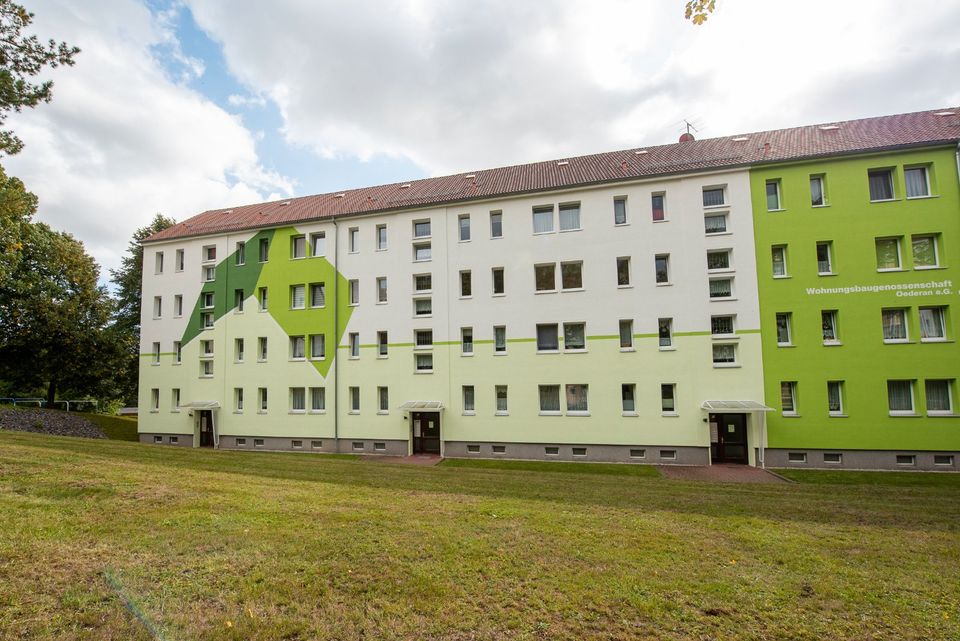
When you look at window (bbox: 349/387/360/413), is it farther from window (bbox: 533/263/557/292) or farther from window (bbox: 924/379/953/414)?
window (bbox: 924/379/953/414)

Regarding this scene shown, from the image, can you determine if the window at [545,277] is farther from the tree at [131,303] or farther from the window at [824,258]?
the tree at [131,303]

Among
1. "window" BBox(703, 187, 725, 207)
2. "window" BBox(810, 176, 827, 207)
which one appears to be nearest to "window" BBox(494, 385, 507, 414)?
"window" BBox(703, 187, 725, 207)

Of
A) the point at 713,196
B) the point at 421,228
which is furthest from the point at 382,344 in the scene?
the point at 713,196

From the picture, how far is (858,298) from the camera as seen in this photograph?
62.0ft

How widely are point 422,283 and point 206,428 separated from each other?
15.8 m

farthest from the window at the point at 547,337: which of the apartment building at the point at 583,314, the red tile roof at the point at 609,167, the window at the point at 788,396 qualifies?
the window at the point at 788,396

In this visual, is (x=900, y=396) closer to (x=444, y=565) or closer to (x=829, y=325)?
(x=829, y=325)

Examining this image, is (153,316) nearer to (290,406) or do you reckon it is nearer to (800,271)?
(290,406)

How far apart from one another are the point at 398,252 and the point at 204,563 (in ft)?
64.3

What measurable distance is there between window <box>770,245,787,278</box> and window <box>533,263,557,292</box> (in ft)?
31.1

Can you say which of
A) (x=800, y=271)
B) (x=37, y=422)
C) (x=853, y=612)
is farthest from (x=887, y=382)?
(x=37, y=422)

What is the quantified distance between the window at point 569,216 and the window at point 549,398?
782 cm

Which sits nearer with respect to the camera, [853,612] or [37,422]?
[853,612]

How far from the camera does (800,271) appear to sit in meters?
19.5
